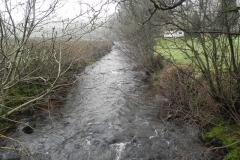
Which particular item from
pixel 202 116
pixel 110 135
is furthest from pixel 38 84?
pixel 202 116

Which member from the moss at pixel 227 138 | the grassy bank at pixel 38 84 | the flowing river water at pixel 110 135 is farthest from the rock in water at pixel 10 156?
the moss at pixel 227 138

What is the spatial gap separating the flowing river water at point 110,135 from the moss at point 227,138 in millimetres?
489

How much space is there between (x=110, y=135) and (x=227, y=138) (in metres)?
3.68

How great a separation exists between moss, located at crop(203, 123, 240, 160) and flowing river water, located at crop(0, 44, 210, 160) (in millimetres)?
489

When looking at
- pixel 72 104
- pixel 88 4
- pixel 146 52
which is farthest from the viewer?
pixel 146 52

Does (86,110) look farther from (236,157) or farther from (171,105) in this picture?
(236,157)

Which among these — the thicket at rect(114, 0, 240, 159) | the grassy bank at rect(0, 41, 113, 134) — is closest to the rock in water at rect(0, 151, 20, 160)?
the grassy bank at rect(0, 41, 113, 134)

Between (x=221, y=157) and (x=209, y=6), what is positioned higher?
(x=209, y=6)

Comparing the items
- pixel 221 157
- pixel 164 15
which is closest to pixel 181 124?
pixel 221 157

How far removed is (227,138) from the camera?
6340 millimetres

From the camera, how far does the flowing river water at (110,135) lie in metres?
6.51

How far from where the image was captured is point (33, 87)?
11578 mm

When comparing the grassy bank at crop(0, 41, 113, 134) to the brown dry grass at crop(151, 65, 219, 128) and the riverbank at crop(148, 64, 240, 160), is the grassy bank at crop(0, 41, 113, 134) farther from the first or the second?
the riverbank at crop(148, 64, 240, 160)

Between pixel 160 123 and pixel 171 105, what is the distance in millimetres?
1227
